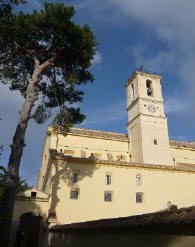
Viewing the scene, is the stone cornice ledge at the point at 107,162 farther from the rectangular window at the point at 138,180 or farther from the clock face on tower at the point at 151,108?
the clock face on tower at the point at 151,108

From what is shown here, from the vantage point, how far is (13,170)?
1022cm

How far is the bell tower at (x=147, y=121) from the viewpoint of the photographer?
32.6 meters

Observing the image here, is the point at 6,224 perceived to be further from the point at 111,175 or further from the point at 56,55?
the point at 111,175

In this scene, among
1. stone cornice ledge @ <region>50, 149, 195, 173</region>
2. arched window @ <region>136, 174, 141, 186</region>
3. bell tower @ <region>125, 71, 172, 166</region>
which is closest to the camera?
stone cornice ledge @ <region>50, 149, 195, 173</region>

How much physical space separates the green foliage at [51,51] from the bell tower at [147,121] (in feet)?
61.9

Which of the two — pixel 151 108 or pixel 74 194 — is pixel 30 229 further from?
pixel 151 108

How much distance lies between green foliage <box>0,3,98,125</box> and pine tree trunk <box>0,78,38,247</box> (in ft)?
6.84

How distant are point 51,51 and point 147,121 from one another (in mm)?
22837

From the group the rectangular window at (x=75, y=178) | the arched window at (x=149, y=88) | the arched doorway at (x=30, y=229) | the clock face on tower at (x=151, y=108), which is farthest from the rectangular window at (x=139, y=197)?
the arched window at (x=149, y=88)

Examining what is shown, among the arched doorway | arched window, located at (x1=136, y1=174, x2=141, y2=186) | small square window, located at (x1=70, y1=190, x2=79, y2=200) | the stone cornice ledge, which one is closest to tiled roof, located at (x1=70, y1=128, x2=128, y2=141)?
the stone cornice ledge

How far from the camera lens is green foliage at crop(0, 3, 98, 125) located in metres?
14.2

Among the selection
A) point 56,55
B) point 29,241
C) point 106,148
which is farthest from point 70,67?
point 106,148

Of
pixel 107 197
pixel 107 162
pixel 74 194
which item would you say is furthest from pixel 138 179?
pixel 74 194

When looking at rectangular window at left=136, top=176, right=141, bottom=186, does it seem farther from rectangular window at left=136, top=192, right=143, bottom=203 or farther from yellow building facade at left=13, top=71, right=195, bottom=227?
rectangular window at left=136, top=192, right=143, bottom=203
